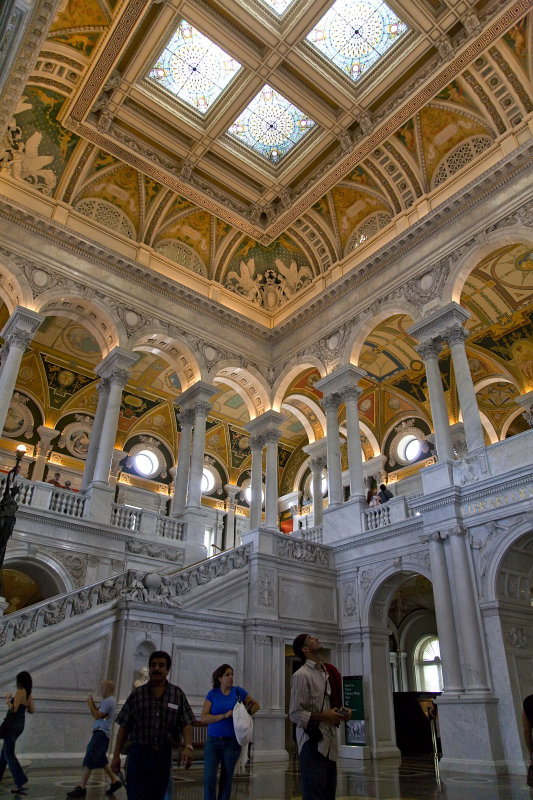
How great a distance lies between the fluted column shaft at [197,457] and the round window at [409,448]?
8.24 metres

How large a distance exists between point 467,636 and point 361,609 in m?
3.21

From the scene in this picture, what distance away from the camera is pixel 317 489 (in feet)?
67.4

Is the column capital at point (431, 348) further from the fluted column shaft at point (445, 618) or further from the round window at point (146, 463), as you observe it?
the round window at point (146, 463)

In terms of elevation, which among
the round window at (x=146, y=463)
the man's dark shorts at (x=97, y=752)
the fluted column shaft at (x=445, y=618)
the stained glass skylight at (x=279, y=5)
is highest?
the stained glass skylight at (x=279, y=5)

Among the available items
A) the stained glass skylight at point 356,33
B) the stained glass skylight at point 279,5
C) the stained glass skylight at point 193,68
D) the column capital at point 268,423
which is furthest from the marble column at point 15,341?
the stained glass skylight at point 356,33

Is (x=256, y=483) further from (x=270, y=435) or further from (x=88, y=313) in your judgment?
(x=88, y=313)

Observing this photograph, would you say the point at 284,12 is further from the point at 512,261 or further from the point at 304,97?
the point at 512,261

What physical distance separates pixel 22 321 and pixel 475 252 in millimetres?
11530

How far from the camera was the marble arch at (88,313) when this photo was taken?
16.5 m

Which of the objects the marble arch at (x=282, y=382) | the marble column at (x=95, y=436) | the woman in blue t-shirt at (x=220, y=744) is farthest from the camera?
the marble arch at (x=282, y=382)

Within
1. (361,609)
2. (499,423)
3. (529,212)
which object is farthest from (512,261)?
(361,609)

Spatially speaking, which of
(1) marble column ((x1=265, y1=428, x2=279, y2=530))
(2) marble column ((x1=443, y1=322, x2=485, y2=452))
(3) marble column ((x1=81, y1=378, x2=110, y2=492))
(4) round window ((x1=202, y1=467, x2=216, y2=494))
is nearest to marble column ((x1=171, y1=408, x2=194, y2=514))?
(1) marble column ((x1=265, y1=428, x2=279, y2=530))

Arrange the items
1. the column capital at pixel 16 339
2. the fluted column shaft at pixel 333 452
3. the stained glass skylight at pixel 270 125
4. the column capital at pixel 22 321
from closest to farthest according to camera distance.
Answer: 1. the column capital at pixel 16 339
2. the column capital at pixel 22 321
3. the fluted column shaft at pixel 333 452
4. the stained glass skylight at pixel 270 125

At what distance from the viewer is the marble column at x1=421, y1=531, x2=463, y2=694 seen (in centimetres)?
1124
